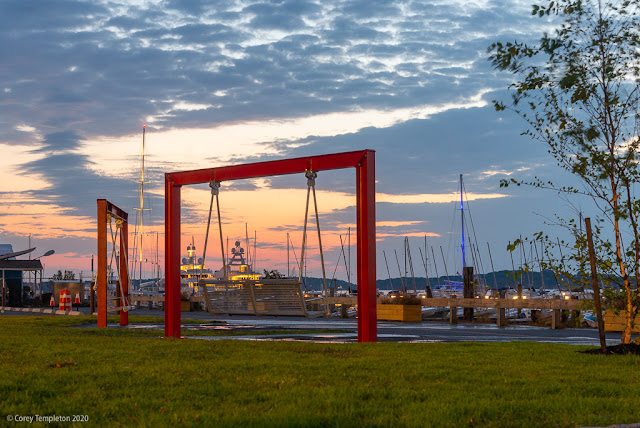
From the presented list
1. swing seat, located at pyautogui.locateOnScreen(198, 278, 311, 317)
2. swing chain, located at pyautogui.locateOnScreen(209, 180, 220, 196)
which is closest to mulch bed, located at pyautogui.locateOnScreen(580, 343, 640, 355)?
swing seat, located at pyautogui.locateOnScreen(198, 278, 311, 317)

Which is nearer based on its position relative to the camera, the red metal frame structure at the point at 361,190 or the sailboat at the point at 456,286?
the red metal frame structure at the point at 361,190

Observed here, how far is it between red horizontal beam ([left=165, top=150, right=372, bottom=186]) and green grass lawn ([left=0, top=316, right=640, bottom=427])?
454 cm

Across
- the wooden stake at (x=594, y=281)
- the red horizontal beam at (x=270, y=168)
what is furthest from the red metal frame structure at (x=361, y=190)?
the wooden stake at (x=594, y=281)

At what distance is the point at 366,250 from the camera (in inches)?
562

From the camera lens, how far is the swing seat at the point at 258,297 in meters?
13.9

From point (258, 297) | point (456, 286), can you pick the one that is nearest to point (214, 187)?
point (258, 297)

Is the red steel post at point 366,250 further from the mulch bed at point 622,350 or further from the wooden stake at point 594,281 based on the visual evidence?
the wooden stake at point 594,281

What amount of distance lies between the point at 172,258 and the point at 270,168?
346 cm

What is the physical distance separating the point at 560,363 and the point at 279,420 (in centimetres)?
565

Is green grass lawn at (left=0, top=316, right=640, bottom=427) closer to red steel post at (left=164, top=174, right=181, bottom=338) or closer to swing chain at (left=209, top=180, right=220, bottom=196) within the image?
swing chain at (left=209, top=180, right=220, bottom=196)

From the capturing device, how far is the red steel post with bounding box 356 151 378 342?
14.3 m

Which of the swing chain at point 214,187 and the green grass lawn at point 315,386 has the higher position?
the swing chain at point 214,187

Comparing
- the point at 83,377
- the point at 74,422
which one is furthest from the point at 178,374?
the point at 74,422

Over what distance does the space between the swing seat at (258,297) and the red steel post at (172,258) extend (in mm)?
2063
